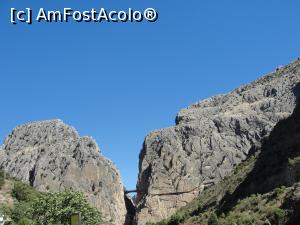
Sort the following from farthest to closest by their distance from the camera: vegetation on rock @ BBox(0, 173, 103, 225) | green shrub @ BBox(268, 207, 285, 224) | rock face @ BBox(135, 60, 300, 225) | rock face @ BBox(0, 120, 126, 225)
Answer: rock face @ BBox(0, 120, 126, 225), rock face @ BBox(135, 60, 300, 225), vegetation on rock @ BBox(0, 173, 103, 225), green shrub @ BBox(268, 207, 285, 224)

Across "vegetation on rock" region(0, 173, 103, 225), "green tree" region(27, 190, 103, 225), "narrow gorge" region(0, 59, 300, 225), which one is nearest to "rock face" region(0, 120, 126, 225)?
"narrow gorge" region(0, 59, 300, 225)

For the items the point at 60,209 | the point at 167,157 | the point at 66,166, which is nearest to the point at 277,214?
the point at 60,209

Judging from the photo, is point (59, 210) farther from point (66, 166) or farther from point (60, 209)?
point (66, 166)

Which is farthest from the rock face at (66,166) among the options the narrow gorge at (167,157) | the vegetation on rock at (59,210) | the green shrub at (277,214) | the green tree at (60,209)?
the green shrub at (277,214)

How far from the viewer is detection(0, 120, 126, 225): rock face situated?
15538 cm

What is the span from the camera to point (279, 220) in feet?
161

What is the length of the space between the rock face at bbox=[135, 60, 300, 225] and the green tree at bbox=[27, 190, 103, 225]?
9016cm

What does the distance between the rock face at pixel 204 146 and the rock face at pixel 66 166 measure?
9.13 meters

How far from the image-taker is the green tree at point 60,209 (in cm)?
5122

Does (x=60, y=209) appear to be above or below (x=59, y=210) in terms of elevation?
above

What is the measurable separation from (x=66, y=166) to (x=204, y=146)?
138ft

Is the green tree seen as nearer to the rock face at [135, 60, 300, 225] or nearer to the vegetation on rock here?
the vegetation on rock

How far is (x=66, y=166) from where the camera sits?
160250 millimetres

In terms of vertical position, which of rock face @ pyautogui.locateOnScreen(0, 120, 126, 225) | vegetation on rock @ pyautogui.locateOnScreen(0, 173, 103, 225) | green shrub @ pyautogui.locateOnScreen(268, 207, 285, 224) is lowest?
green shrub @ pyautogui.locateOnScreen(268, 207, 285, 224)
